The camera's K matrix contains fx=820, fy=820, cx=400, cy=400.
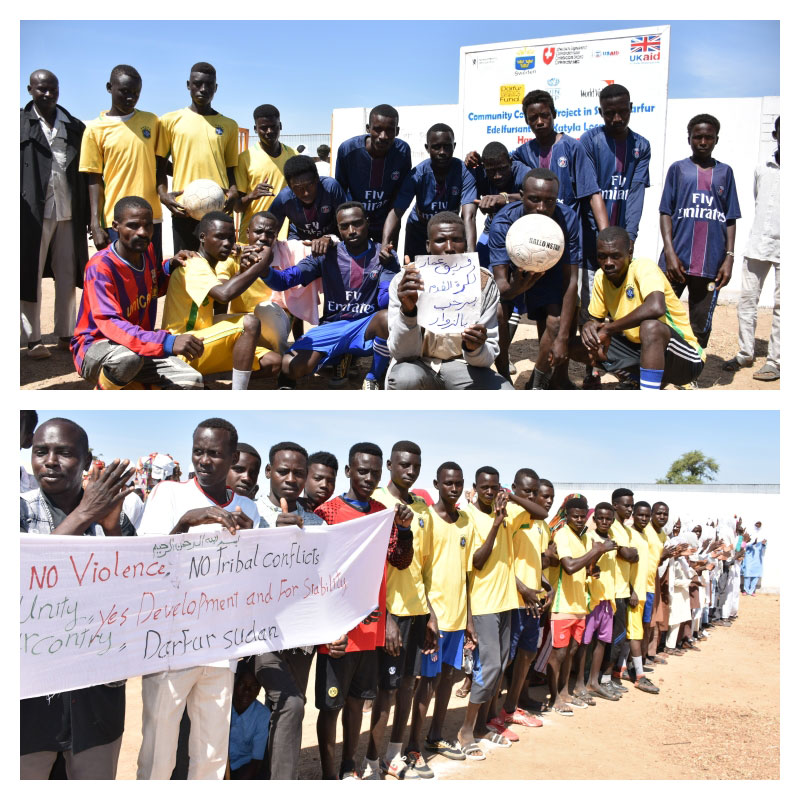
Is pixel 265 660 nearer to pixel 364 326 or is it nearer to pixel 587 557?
pixel 364 326

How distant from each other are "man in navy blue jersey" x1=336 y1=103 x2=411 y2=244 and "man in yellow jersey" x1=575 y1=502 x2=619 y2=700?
3744mm

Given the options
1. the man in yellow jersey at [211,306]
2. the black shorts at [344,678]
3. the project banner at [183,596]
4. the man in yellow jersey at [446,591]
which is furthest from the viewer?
the man in yellow jersey at [211,306]

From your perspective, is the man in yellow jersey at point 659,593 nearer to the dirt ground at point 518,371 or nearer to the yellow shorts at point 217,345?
the dirt ground at point 518,371

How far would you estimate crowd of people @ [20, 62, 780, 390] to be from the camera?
6.30 meters

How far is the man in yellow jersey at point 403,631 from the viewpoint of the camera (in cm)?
548

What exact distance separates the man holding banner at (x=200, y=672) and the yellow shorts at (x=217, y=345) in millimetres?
2231

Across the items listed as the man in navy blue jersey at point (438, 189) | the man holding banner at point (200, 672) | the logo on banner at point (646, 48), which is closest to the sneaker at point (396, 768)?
the man holding banner at point (200, 672)

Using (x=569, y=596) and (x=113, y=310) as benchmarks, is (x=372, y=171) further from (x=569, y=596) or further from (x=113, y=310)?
(x=569, y=596)

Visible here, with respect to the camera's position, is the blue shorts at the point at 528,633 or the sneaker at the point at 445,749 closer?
the sneaker at the point at 445,749

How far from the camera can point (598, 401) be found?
5.84 meters

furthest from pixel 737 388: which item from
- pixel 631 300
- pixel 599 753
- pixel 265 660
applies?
pixel 265 660

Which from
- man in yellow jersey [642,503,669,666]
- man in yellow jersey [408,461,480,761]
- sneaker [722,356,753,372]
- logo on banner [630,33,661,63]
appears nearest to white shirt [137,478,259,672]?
man in yellow jersey [408,461,480,761]

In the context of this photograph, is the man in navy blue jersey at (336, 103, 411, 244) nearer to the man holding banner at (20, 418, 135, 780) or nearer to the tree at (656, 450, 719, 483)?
the man holding banner at (20, 418, 135, 780)

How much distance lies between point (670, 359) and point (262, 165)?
4.33 m
